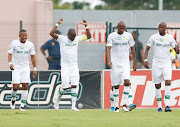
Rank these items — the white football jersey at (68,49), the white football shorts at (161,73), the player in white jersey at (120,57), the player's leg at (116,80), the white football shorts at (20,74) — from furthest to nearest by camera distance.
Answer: the white football shorts at (20,74)
the white football jersey at (68,49)
the white football shorts at (161,73)
the player's leg at (116,80)
the player in white jersey at (120,57)

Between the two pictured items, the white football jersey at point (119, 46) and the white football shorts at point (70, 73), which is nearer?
the white football jersey at point (119, 46)

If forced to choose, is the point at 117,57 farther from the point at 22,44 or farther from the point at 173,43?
the point at 22,44

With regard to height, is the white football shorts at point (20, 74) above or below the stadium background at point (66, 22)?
below

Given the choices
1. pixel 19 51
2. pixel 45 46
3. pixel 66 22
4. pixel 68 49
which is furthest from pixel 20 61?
pixel 66 22

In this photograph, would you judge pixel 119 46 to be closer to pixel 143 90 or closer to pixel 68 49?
pixel 68 49

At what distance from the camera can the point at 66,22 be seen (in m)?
26.2

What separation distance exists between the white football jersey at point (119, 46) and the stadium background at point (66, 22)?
3995 mm

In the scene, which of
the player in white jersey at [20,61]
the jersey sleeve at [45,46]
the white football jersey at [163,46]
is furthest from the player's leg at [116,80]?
the jersey sleeve at [45,46]

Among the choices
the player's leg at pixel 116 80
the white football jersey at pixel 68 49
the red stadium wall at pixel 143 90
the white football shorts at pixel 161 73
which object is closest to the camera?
the player's leg at pixel 116 80

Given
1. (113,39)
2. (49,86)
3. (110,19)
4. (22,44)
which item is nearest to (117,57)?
(113,39)

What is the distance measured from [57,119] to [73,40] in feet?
12.9

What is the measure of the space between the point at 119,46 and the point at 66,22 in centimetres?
1055

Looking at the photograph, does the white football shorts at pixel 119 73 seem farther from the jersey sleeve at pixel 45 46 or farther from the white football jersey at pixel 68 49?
the jersey sleeve at pixel 45 46

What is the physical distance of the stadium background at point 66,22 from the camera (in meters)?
20.2
